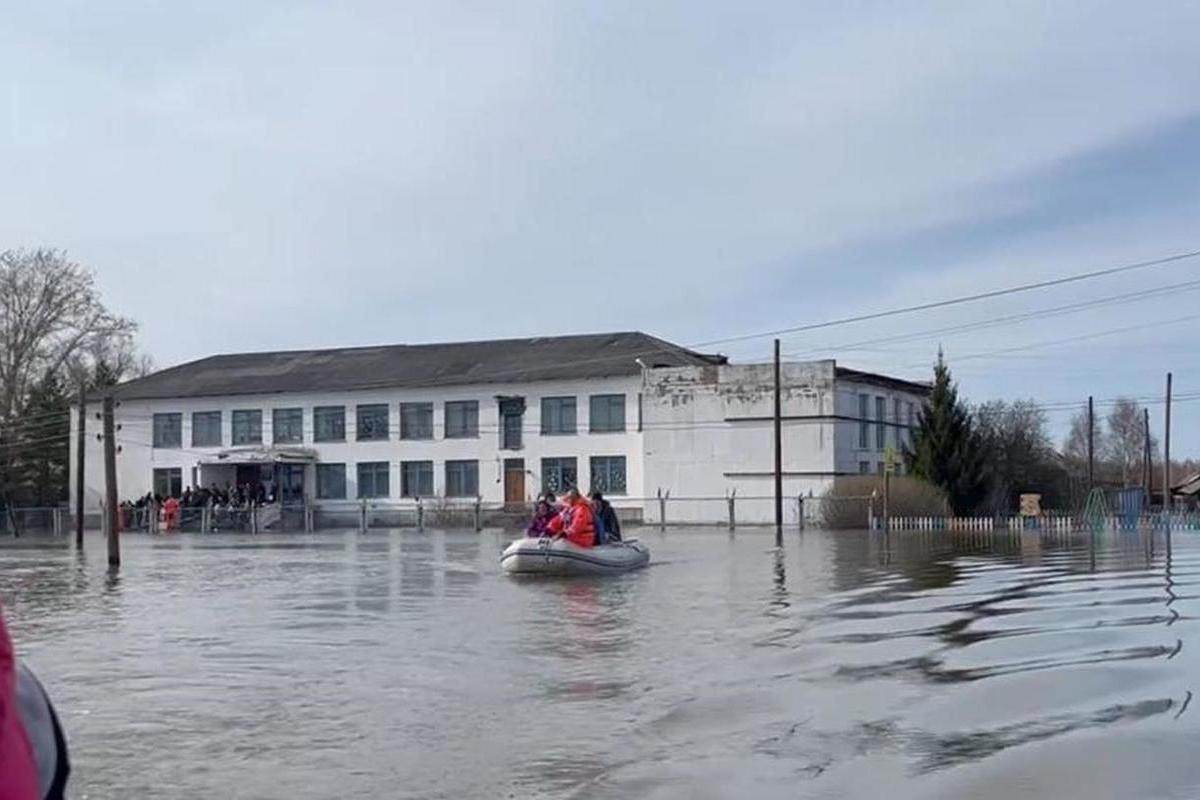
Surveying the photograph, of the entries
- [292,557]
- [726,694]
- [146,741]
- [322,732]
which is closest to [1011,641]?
[726,694]

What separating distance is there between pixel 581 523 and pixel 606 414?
141 ft

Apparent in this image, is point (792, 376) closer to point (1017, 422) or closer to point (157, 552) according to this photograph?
point (1017, 422)

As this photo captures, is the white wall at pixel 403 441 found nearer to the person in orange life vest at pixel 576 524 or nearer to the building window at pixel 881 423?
the building window at pixel 881 423

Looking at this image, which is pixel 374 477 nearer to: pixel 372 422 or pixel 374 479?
pixel 374 479

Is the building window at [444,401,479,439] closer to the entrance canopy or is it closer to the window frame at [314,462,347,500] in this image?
the window frame at [314,462,347,500]

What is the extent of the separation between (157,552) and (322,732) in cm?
3599

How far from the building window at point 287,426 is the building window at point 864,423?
2786 centimetres

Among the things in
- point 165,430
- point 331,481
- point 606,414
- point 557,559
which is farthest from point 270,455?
point 557,559

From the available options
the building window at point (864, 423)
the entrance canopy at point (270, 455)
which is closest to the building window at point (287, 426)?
the entrance canopy at point (270, 455)

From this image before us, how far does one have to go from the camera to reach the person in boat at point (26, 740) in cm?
226

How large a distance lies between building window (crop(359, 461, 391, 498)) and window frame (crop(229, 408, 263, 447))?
6271mm

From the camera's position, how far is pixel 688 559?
1433 inches

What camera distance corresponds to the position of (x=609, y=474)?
72125mm

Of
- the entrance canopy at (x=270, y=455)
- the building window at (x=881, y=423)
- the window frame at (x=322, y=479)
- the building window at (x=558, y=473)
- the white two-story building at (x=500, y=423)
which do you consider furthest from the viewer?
the window frame at (x=322, y=479)
